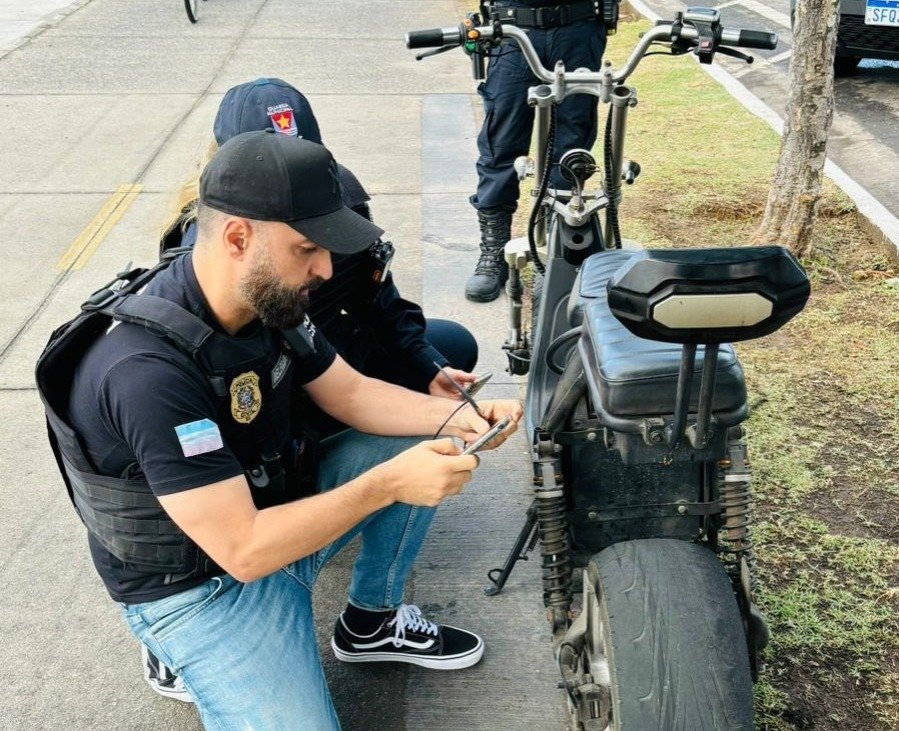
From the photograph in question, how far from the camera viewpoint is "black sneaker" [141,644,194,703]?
2551 mm

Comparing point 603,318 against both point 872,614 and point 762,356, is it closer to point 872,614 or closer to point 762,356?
point 872,614

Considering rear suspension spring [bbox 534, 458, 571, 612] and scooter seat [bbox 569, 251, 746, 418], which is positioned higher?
scooter seat [bbox 569, 251, 746, 418]

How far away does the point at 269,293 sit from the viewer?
204 centimetres

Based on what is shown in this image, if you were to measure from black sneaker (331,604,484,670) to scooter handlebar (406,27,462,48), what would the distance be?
5.31 feet

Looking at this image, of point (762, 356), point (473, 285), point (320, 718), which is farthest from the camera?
point (473, 285)

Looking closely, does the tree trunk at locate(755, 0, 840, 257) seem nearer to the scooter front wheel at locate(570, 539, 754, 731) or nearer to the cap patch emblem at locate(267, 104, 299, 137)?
the cap patch emblem at locate(267, 104, 299, 137)

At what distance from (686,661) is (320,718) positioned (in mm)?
839

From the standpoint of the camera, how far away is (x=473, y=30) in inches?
119

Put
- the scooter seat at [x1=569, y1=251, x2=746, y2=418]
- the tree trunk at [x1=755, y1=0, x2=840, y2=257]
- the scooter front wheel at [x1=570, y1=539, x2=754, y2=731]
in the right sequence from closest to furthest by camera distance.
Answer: the scooter front wheel at [x1=570, y1=539, x2=754, y2=731] → the scooter seat at [x1=569, y1=251, x2=746, y2=418] → the tree trunk at [x1=755, y1=0, x2=840, y2=257]

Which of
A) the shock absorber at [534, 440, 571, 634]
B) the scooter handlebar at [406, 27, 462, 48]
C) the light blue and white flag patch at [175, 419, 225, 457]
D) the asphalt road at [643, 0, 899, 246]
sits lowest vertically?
the asphalt road at [643, 0, 899, 246]

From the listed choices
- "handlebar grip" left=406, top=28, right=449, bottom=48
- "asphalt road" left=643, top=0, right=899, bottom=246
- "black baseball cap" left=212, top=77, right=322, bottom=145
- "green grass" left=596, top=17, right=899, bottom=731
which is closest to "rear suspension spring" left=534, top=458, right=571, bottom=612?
"green grass" left=596, top=17, right=899, bottom=731

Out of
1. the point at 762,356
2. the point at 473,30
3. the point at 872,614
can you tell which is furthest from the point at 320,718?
the point at 762,356

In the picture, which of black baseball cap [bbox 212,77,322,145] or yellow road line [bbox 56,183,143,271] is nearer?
black baseball cap [bbox 212,77,322,145]

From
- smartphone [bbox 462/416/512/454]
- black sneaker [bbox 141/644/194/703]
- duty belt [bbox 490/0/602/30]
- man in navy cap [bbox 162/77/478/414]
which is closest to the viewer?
smartphone [bbox 462/416/512/454]
